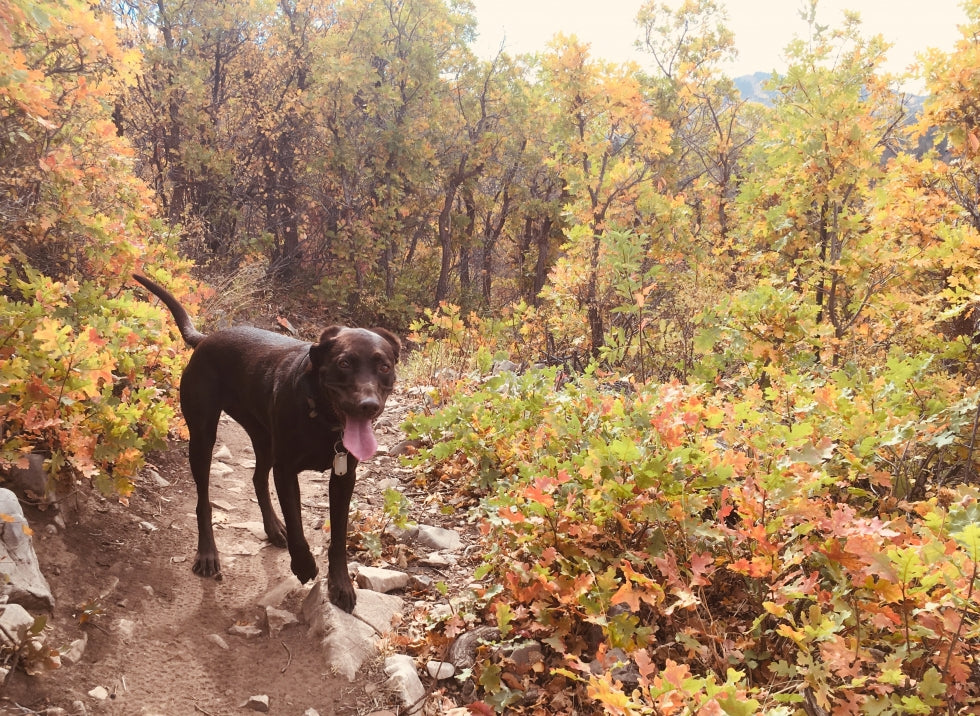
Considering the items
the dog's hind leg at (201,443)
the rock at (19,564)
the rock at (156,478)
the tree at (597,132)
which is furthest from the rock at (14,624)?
the tree at (597,132)

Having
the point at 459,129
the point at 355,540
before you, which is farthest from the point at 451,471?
the point at 459,129

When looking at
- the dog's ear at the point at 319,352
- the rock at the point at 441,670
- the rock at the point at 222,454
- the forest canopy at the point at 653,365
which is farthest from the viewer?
the rock at the point at 222,454

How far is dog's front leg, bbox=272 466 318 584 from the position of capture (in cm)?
312

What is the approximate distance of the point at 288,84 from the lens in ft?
47.9

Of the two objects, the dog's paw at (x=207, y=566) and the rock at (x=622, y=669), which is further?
the dog's paw at (x=207, y=566)

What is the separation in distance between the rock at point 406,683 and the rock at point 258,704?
480mm

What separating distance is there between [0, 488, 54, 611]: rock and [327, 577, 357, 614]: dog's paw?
1176mm

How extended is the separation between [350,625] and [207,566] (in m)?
1.06

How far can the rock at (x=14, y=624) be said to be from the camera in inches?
89.8

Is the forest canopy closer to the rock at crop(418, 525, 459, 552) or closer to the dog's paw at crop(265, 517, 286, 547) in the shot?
the rock at crop(418, 525, 459, 552)

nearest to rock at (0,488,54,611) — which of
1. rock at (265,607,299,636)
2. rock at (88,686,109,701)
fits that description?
rock at (88,686,109,701)

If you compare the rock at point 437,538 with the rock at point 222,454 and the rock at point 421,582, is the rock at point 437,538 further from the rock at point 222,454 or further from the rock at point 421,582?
the rock at point 222,454

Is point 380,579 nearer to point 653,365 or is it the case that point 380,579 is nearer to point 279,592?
point 279,592

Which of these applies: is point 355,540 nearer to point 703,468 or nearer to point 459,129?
point 703,468
